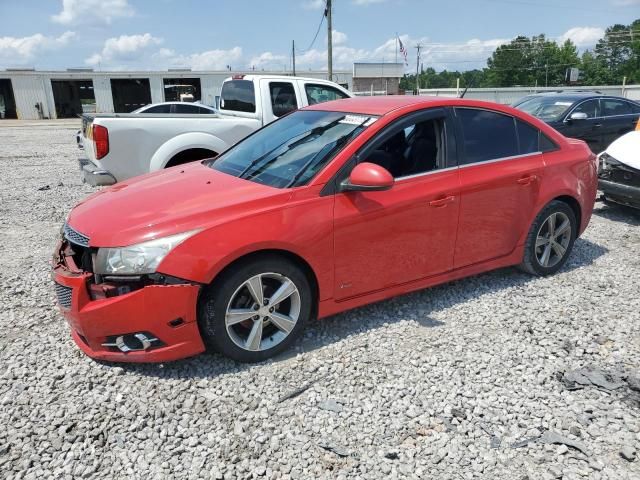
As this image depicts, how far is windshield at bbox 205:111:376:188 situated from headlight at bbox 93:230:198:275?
874 mm

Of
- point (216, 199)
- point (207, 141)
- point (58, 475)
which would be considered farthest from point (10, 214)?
point (58, 475)

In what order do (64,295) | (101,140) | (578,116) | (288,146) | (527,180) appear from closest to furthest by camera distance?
(64,295) < (288,146) < (527,180) < (101,140) < (578,116)

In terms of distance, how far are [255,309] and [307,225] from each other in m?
0.65

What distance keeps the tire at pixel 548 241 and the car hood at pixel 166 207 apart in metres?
2.55

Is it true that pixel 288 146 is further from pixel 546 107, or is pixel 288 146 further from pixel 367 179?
pixel 546 107

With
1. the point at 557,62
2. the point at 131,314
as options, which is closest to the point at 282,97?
the point at 131,314

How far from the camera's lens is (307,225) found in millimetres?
3195

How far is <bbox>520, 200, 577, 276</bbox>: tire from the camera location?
4.47 m

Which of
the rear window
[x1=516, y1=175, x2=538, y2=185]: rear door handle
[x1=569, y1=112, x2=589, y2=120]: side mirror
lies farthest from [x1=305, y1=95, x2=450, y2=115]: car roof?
[x1=569, y1=112, x2=589, y2=120]: side mirror

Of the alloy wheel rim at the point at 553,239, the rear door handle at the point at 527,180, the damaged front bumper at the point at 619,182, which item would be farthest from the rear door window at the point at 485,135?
the damaged front bumper at the point at 619,182

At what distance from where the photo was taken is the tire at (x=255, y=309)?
9.85ft

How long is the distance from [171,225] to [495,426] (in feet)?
7.24

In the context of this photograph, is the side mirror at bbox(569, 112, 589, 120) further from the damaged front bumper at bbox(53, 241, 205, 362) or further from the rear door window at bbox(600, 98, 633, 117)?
the damaged front bumper at bbox(53, 241, 205, 362)

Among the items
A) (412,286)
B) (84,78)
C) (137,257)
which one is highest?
(84,78)
